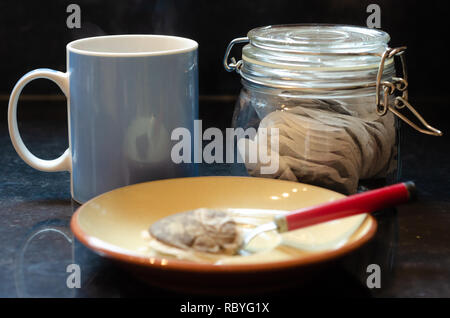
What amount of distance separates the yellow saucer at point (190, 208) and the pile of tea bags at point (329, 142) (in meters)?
0.03

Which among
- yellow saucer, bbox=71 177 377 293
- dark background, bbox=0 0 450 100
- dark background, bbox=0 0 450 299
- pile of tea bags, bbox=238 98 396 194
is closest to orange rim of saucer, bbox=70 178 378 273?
yellow saucer, bbox=71 177 377 293

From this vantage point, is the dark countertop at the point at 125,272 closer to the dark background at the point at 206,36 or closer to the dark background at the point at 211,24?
the dark background at the point at 206,36

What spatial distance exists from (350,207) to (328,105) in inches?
6.6

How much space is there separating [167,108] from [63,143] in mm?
338

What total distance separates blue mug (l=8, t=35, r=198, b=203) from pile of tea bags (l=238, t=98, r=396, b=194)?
3.7 inches

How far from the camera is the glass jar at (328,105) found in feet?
2.26

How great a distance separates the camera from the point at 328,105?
71 centimetres

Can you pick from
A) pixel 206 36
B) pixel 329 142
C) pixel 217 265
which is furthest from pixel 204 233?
pixel 206 36

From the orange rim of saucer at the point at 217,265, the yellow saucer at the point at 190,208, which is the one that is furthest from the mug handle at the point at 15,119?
the orange rim of saucer at the point at 217,265

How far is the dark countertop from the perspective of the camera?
1.87ft

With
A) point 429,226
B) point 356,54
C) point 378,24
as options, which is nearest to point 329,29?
point 356,54

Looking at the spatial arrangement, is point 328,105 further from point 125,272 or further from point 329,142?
point 125,272

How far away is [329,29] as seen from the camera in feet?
2.60

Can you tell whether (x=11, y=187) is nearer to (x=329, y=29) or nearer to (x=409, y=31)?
Answer: (x=329, y=29)
